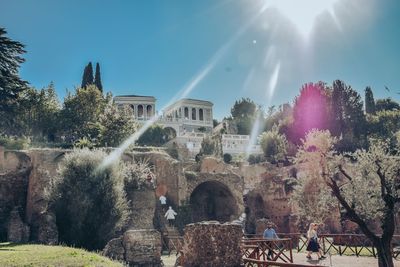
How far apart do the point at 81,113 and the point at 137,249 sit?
33.4 meters

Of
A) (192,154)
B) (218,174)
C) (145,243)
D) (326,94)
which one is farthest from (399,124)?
(145,243)

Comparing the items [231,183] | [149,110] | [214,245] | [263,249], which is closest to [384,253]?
[263,249]

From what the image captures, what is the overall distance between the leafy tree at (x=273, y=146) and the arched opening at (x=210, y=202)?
18.4 m

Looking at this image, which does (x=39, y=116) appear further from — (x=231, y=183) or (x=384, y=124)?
(x=384, y=124)

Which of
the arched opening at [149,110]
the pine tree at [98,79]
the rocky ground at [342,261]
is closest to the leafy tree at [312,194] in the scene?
the rocky ground at [342,261]

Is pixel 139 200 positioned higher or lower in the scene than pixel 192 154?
lower

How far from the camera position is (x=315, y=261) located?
769 inches

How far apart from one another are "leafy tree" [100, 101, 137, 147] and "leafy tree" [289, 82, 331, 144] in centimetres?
2491

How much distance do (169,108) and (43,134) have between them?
47.1 meters

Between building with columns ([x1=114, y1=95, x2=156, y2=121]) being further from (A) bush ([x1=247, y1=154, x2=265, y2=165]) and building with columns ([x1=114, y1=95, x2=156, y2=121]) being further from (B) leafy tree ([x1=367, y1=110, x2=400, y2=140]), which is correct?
(B) leafy tree ([x1=367, y1=110, x2=400, y2=140])

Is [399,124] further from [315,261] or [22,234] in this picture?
[22,234]

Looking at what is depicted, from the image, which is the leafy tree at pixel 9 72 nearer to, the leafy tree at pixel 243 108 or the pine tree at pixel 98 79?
the pine tree at pixel 98 79

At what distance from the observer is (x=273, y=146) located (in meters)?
55.4

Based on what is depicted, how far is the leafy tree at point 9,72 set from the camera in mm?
35781
